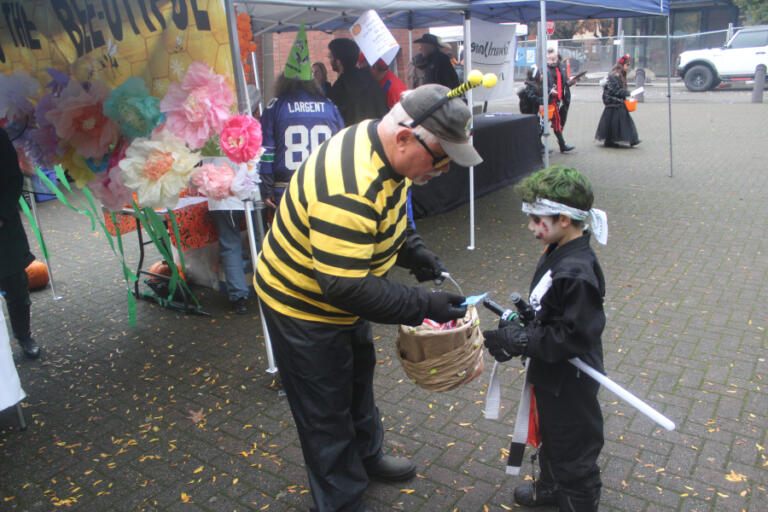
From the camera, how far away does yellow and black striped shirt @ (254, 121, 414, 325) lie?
1.98m

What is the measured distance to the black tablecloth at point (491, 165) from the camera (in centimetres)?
779

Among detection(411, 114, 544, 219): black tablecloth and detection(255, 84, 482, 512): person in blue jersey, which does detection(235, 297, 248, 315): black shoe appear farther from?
detection(411, 114, 544, 219): black tablecloth

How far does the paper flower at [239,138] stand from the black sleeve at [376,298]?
1434 mm

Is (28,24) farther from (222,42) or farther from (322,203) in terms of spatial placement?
(322,203)

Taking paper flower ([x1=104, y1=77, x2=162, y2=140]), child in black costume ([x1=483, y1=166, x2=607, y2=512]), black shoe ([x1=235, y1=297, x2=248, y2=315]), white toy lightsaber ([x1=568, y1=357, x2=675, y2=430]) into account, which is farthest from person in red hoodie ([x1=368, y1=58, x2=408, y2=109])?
white toy lightsaber ([x1=568, y1=357, x2=675, y2=430])

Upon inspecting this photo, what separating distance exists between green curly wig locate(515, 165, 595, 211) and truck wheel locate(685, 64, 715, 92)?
2256cm

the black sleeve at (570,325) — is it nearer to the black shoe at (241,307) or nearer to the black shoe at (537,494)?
the black shoe at (537,494)

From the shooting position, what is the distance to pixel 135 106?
3.09 m

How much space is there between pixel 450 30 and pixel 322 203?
13.9 m

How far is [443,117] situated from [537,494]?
183 centimetres

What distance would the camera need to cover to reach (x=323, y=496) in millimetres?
2529

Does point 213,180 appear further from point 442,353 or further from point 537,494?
point 537,494

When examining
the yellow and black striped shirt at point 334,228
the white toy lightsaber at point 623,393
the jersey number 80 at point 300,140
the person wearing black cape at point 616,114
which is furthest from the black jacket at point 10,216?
the person wearing black cape at point 616,114

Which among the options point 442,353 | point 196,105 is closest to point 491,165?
point 196,105
